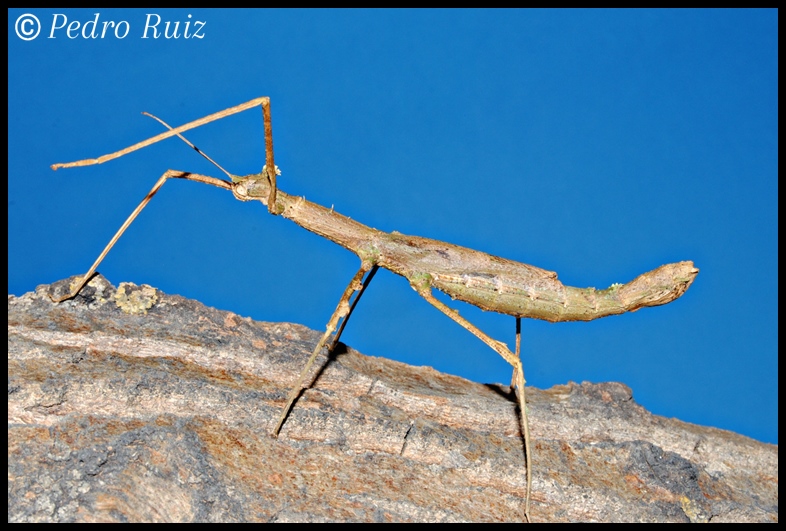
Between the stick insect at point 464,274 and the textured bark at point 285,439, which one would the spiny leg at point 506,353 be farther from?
the textured bark at point 285,439

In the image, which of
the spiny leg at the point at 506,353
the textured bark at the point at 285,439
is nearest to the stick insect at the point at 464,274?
the spiny leg at the point at 506,353

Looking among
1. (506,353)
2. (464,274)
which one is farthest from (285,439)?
(464,274)

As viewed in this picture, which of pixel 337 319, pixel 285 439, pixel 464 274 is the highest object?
pixel 464 274

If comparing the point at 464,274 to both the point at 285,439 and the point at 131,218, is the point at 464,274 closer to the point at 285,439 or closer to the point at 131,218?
the point at 285,439

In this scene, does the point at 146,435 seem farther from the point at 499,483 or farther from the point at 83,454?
the point at 499,483

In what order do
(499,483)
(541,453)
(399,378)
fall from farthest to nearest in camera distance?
(399,378)
(541,453)
(499,483)

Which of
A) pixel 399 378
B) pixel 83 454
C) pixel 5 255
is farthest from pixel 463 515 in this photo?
pixel 5 255
